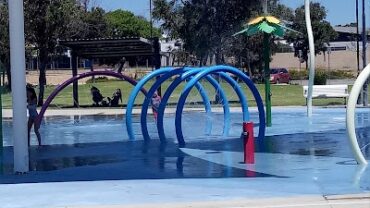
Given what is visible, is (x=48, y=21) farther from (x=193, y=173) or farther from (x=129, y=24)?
(x=129, y=24)

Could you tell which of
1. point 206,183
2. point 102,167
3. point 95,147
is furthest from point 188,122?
point 206,183

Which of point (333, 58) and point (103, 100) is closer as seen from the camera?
point (103, 100)

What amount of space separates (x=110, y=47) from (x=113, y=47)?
13cm

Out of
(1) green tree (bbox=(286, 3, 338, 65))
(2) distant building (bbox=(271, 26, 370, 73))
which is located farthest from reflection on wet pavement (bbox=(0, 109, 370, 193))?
(2) distant building (bbox=(271, 26, 370, 73))

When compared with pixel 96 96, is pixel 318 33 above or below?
above

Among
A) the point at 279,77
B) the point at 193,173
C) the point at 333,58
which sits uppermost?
the point at 333,58

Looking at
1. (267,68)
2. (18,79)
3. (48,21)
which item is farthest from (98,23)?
(18,79)

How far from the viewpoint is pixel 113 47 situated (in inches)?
1307

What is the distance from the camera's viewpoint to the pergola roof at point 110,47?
30734 millimetres

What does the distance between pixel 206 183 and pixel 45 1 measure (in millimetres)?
25086

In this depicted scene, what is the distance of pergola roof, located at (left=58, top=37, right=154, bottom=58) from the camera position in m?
30.7

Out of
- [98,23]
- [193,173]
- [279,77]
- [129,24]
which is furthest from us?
[129,24]

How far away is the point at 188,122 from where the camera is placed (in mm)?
27109

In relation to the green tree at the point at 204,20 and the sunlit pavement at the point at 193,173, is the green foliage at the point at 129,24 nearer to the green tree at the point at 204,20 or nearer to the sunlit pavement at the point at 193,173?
the green tree at the point at 204,20
